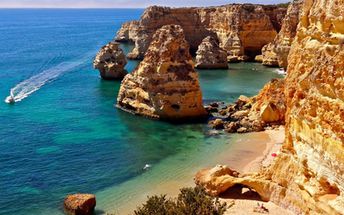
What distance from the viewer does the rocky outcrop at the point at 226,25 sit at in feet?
311

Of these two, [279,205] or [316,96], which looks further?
[279,205]

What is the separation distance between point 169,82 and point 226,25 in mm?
54629

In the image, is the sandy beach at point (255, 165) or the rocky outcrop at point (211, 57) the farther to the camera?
the rocky outcrop at point (211, 57)

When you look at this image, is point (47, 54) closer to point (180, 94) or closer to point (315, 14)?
point (180, 94)

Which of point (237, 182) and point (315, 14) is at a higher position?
point (315, 14)

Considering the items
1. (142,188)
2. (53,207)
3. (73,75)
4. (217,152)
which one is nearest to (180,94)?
(217,152)

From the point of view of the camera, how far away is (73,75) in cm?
7819

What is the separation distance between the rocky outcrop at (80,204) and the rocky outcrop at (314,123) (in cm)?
1056

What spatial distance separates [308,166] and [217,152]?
15.8m

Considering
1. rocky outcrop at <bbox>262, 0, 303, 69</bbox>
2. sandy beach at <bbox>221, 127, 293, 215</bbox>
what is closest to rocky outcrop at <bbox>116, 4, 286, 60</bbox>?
rocky outcrop at <bbox>262, 0, 303, 69</bbox>

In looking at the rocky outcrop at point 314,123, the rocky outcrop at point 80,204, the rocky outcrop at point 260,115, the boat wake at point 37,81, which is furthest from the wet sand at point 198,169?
the boat wake at point 37,81

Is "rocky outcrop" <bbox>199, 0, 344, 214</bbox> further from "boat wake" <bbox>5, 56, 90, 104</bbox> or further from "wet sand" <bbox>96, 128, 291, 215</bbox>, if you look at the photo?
"boat wake" <bbox>5, 56, 90, 104</bbox>

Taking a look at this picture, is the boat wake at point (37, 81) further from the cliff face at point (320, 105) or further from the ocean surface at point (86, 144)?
the cliff face at point (320, 105)

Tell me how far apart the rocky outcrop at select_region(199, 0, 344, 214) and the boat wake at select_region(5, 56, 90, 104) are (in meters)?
40.3
